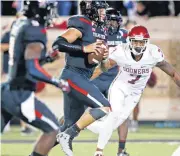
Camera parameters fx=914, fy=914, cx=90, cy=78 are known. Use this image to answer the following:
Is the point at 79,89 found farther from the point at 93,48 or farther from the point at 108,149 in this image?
the point at 108,149

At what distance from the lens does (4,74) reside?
13555 millimetres

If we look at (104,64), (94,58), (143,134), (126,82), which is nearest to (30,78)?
(94,58)

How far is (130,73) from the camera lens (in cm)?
949

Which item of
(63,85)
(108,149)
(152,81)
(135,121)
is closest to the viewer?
(63,85)

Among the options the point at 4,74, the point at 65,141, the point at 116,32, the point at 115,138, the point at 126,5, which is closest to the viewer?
the point at 65,141

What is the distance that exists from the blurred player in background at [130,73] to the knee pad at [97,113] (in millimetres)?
530

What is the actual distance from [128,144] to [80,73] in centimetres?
295

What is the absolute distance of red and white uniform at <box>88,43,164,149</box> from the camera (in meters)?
9.23

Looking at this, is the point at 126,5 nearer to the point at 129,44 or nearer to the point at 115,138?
the point at 115,138

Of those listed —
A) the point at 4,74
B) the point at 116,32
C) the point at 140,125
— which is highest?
the point at 116,32

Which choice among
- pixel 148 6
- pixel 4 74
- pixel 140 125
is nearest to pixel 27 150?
pixel 4 74

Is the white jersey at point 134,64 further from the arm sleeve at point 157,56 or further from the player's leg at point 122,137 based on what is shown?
the player's leg at point 122,137

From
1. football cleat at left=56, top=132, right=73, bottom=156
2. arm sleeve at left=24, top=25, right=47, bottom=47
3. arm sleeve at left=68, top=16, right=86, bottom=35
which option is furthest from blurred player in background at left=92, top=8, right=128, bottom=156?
arm sleeve at left=24, top=25, right=47, bottom=47

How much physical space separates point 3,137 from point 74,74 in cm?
430
